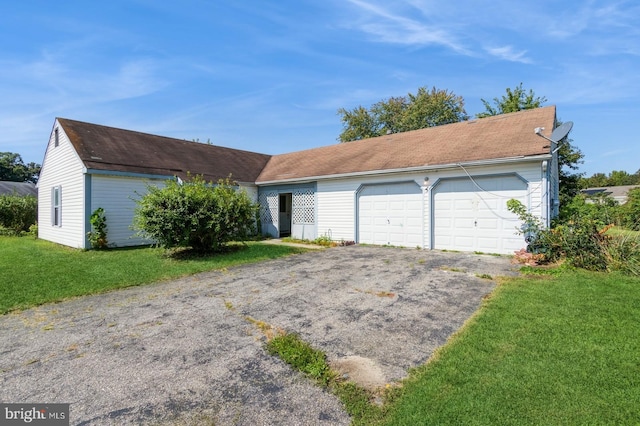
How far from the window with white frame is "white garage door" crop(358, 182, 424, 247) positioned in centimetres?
1236

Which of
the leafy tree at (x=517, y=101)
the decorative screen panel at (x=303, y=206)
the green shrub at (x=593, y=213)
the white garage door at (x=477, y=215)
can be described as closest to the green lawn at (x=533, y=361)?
the green shrub at (x=593, y=213)

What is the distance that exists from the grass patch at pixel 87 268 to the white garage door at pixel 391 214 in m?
Result: 3.02

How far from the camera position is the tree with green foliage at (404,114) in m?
28.3

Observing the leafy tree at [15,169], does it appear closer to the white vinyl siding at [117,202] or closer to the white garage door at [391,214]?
the white vinyl siding at [117,202]

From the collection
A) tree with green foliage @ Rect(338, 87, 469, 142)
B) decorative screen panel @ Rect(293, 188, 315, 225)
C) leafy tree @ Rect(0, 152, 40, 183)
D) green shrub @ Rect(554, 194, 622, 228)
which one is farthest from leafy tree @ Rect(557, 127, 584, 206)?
leafy tree @ Rect(0, 152, 40, 183)

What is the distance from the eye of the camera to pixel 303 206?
46.1 feet

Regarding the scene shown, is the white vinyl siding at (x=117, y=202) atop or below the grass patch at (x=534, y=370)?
atop

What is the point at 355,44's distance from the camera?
12789 mm

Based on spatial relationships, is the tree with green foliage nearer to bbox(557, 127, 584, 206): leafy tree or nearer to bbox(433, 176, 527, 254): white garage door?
bbox(557, 127, 584, 206): leafy tree

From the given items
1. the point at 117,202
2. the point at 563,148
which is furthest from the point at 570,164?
the point at 117,202

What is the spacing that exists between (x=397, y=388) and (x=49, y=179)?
1759 centimetres

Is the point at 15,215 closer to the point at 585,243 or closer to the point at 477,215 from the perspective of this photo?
the point at 477,215

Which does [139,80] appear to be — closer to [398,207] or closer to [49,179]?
[49,179]

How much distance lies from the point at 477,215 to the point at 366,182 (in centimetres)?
407
